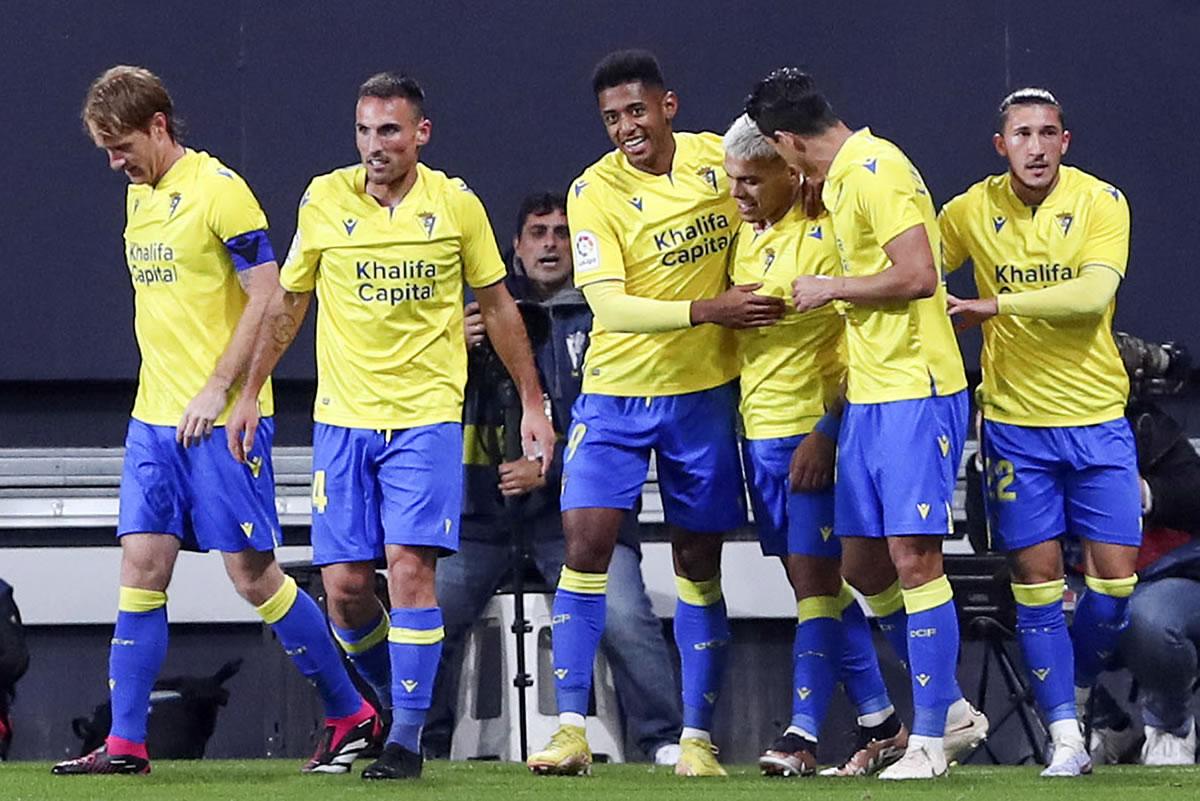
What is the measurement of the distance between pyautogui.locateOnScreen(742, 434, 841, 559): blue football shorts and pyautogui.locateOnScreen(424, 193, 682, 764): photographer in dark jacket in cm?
123

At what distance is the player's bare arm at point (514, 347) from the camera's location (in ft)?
21.6

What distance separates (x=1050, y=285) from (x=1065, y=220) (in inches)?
7.6

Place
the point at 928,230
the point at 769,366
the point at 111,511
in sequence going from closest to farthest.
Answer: the point at 928,230, the point at 769,366, the point at 111,511

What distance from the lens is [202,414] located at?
6492 mm

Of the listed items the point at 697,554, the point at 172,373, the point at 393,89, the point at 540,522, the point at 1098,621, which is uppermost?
the point at 393,89

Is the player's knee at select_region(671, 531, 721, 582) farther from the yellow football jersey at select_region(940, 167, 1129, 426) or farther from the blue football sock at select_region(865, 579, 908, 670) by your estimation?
the yellow football jersey at select_region(940, 167, 1129, 426)

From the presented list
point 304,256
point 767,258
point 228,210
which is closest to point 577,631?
point 767,258

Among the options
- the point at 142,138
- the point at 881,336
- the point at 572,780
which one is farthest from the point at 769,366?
the point at 142,138

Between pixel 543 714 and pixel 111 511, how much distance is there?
182 centimetres

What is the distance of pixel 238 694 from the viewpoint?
894cm

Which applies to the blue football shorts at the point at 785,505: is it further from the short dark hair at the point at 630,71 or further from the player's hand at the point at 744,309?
the short dark hair at the point at 630,71

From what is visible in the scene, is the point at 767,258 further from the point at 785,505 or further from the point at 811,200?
the point at 785,505

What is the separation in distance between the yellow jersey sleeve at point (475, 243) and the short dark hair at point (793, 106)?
825mm

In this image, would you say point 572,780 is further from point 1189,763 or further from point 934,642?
point 1189,763
